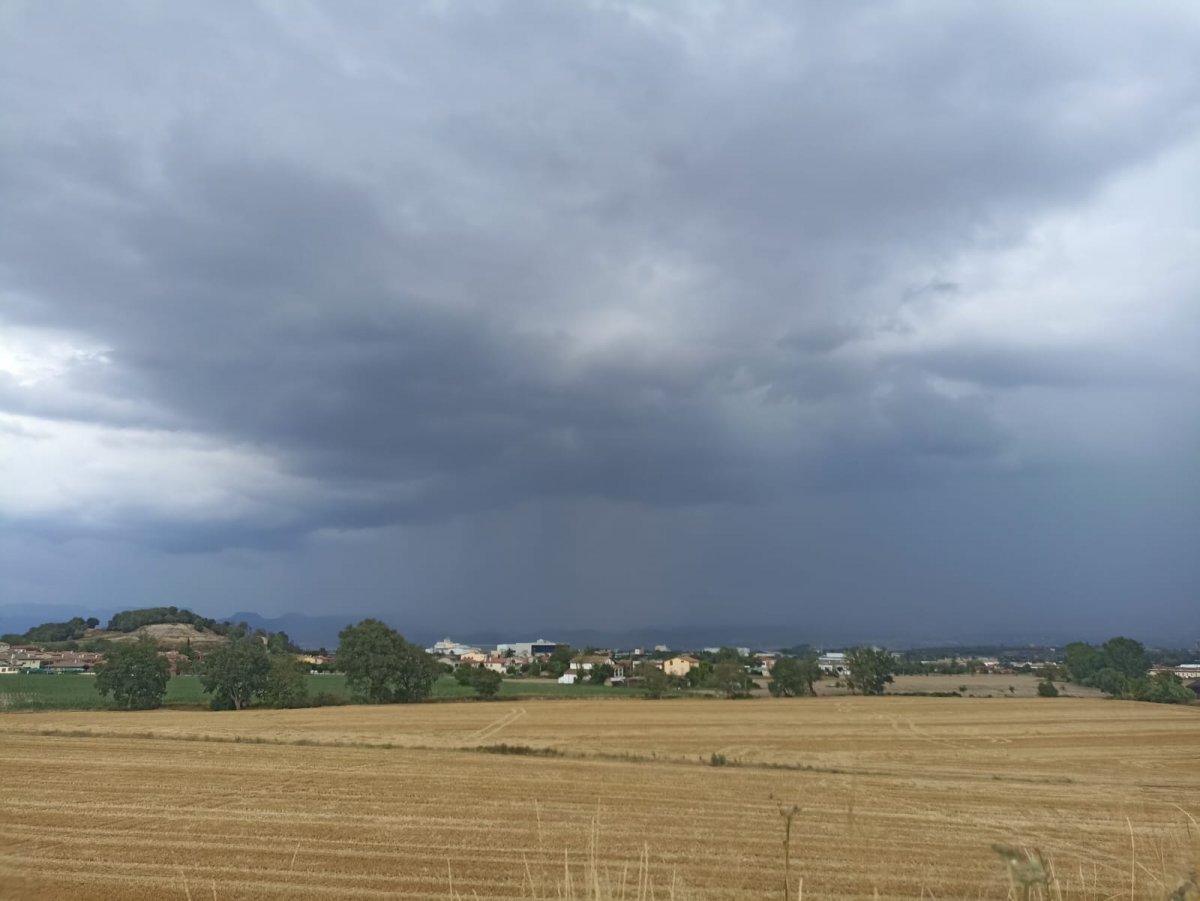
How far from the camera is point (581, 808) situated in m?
27.9

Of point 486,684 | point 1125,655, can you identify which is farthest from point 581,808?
point 1125,655

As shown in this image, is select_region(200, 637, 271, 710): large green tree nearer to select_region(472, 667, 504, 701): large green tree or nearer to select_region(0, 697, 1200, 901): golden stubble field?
select_region(0, 697, 1200, 901): golden stubble field

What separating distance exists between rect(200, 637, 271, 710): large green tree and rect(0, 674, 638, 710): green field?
4993 mm

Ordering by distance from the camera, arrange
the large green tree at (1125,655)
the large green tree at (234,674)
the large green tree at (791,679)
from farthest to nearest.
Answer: the large green tree at (1125,655), the large green tree at (791,679), the large green tree at (234,674)

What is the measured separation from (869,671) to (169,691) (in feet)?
308

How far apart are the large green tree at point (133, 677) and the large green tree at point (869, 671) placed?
286 feet

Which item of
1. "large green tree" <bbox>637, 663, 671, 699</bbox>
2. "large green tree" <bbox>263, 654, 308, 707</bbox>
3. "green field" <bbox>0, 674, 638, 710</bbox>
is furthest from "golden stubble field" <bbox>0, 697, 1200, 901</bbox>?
"large green tree" <bbox>637, 663, 671, 699</bbox>

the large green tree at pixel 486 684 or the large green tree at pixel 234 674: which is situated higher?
the large green tree at pixel 234 674

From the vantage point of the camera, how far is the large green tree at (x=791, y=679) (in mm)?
113500

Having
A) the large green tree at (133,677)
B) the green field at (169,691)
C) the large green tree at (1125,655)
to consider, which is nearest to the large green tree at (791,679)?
the green field at (169,691)

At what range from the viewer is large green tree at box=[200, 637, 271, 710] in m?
86.8

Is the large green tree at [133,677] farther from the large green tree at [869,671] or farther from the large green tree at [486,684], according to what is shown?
the large green tree at [869,671]

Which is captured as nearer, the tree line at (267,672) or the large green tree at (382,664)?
the tree line at (267,672)

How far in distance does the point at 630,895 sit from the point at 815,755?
1963 inches
